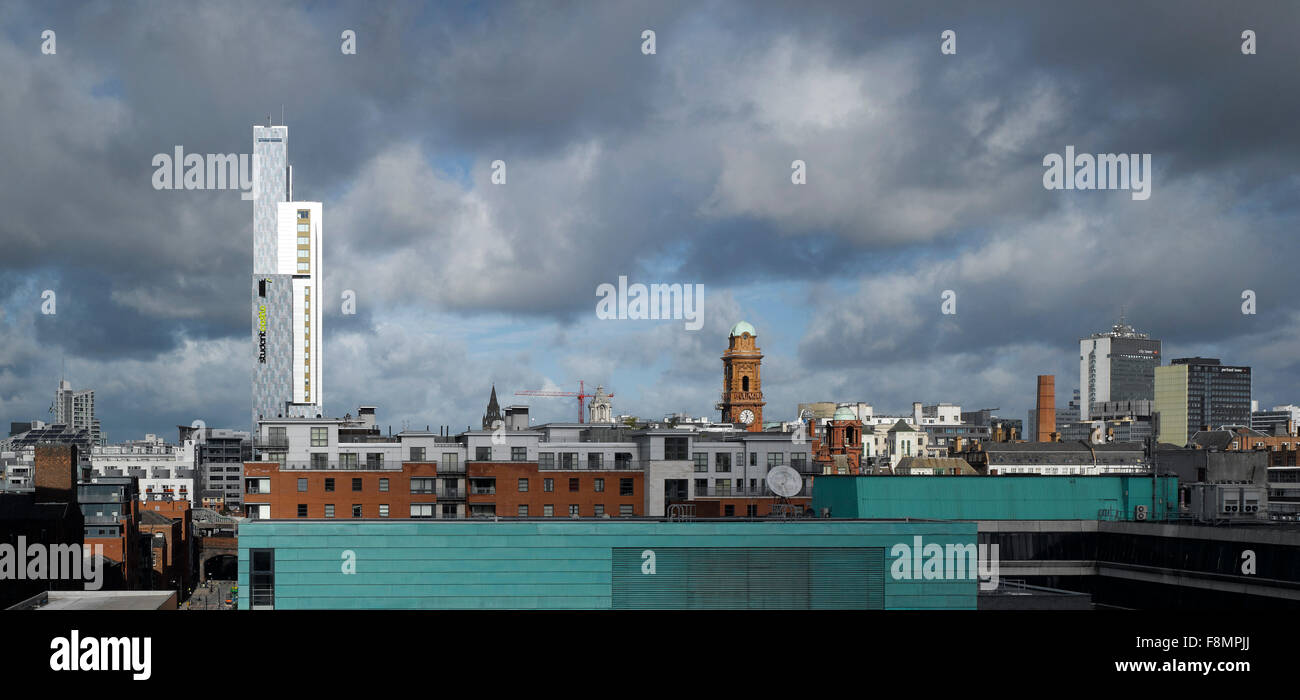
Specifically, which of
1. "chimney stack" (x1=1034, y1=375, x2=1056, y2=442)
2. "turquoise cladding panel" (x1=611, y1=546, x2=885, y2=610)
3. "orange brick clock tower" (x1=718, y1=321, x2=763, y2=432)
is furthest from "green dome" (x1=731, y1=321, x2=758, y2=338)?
"turquoise cladding panel" (x1=611, y1=546, x2=885, y2=610)

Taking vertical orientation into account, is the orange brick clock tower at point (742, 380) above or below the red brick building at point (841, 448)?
above

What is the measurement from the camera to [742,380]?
149 metres

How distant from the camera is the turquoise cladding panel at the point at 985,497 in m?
73.1

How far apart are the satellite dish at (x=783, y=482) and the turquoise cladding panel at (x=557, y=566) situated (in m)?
15.6

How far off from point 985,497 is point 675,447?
21894 mm

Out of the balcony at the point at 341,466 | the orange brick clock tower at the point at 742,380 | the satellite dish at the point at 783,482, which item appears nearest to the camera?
the satellite dish at the point at 783,482

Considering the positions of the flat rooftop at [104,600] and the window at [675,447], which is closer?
the flat rooftop at [104,600]

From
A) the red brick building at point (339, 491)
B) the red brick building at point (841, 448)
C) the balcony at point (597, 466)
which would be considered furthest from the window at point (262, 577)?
the red brick building at point (841, 448)

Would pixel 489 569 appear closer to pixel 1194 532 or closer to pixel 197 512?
pixel 1194 532

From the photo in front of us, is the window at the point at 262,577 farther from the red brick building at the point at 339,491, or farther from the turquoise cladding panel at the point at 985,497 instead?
the turquoise cladding panel at the point at 985,497

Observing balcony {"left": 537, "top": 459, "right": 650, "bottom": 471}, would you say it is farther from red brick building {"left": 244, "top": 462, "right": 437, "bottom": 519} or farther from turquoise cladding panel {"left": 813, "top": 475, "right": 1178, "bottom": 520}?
turquoise cladding panel {"left": 813, "top": 475, "right": 1178, "bottom": 520}
